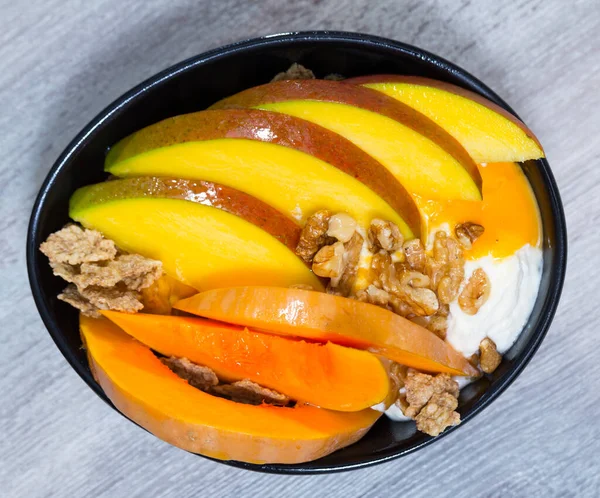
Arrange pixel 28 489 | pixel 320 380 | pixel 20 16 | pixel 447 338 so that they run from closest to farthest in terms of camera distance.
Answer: pixel 320 380, pixel 447 338, pixel 20 16, pixel 28 489

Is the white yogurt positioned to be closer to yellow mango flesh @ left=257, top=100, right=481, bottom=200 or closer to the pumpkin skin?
yellow mango flesh @ left=257, top=100, right=481, bottom=200

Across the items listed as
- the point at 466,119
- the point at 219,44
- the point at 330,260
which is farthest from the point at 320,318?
the point at 219,44

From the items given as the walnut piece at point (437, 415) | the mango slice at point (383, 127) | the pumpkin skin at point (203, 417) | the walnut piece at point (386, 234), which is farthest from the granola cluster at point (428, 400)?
the mango slice at point (383, 127)

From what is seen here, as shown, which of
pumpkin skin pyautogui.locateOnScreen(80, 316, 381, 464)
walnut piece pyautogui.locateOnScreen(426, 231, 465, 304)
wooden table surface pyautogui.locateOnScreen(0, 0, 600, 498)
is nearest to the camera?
pumpkin skin pyautogui.locateOnScreen(80, 316, 381, 464)

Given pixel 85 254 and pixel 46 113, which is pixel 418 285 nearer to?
pixel 85 254

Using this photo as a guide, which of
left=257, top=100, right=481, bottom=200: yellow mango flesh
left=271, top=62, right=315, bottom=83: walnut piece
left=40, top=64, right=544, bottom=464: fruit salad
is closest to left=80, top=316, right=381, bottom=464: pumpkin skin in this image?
left=40, top=64, right=544, bottom=464: fruit salad

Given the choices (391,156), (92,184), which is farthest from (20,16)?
(391,156)

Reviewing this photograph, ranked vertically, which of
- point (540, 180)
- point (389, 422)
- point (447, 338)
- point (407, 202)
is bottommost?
point (389, 422)
